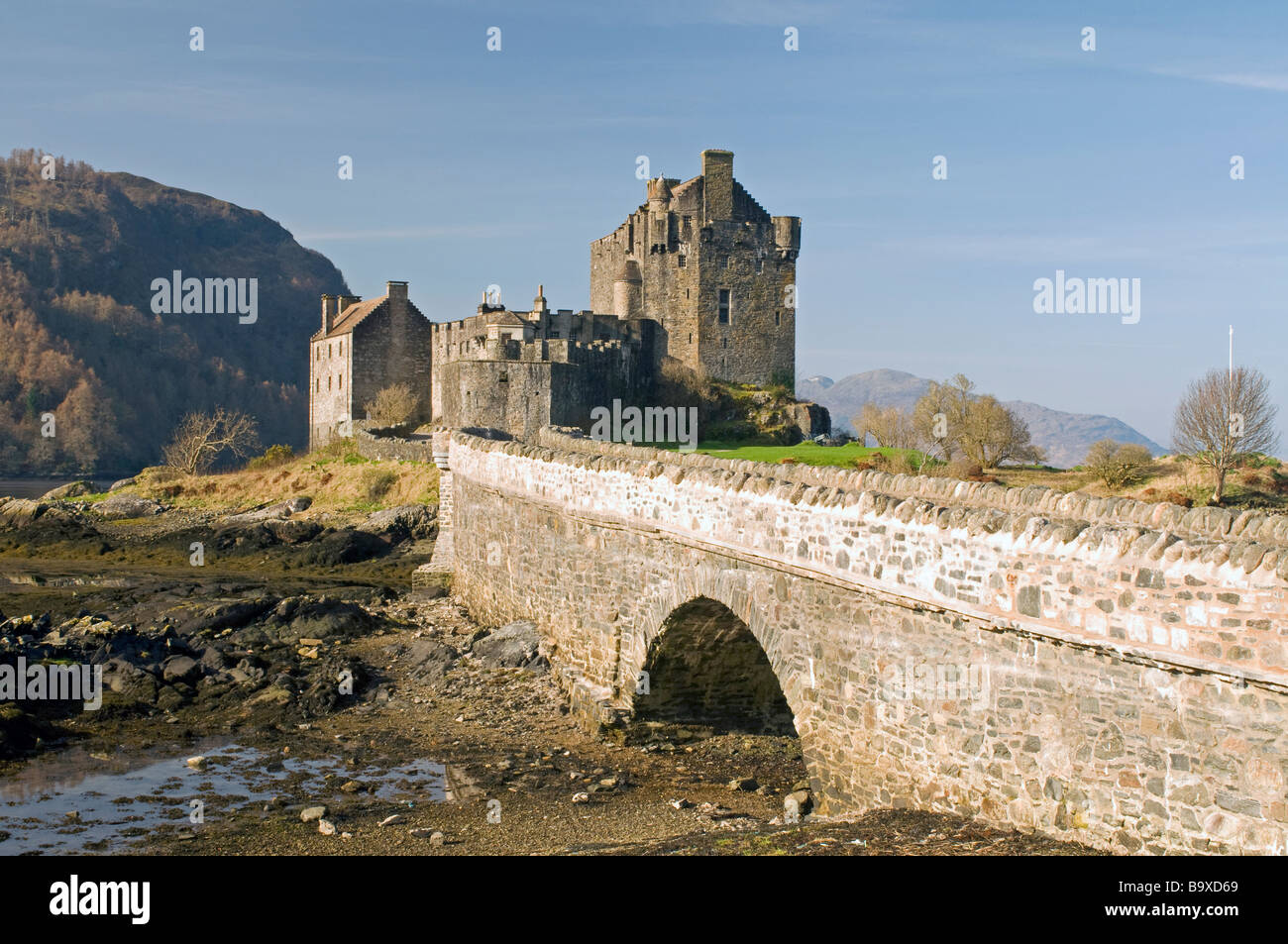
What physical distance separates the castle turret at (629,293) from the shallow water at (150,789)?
143 feet

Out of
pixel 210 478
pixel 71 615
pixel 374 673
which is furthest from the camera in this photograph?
pixel 210 478

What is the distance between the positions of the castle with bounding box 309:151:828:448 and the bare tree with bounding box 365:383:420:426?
2.87 feet

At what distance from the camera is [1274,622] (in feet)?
24.3

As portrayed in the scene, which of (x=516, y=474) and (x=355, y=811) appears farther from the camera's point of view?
(x=516, y=474)

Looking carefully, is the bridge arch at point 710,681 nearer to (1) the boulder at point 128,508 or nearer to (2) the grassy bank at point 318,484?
(2) the grassy bank at point 318,484

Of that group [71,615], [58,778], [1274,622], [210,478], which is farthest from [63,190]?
[1274,622]

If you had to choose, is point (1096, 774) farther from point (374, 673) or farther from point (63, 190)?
point (63, 190)

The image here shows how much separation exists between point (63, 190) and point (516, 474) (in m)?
162

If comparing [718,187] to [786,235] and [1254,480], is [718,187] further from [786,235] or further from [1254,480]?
[1254,480]

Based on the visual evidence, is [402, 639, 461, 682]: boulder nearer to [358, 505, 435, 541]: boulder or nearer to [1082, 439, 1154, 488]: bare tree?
[1082, 439, 1154, 488]: bare tree

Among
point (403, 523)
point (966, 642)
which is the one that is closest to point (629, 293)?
point (403, 523)

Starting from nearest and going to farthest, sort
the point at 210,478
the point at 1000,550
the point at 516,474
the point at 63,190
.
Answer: the point at 1000,550 < the point at 516,474 < the point at 210,478 < the point at 63,190

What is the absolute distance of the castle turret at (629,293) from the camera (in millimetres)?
57719

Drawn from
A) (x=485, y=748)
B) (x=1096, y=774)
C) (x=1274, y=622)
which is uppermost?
(x=1274, y=622)
